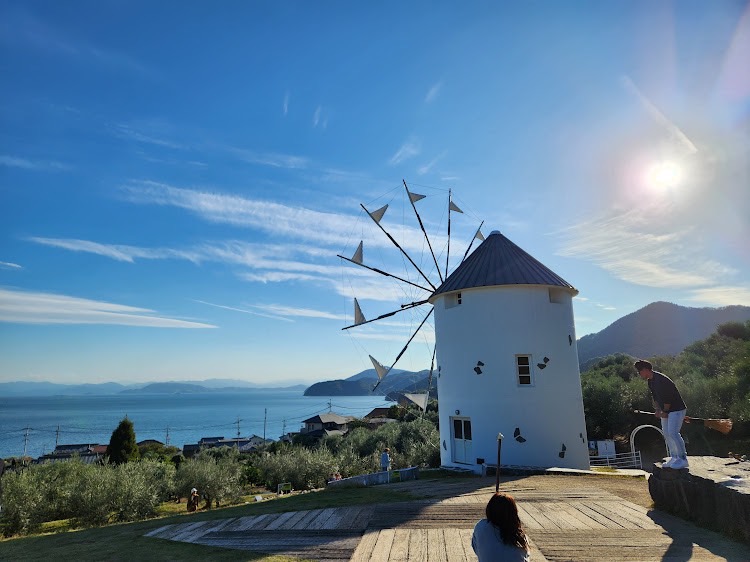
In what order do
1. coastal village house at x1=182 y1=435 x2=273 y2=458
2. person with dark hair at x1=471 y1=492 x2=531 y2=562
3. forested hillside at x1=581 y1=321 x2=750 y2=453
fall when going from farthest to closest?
coastal village house at x1=182 y1=435 x2=273 y2=458, forested hillside at x1=581 y1=321 x2=750 y2=453, person with dark hair at x1=471 y1=492 x2=531 y2=562

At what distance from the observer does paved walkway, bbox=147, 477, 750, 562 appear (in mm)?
5953

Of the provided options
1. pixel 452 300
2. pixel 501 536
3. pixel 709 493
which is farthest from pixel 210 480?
pixel 501 536

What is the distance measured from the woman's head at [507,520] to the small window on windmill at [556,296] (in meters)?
14.8

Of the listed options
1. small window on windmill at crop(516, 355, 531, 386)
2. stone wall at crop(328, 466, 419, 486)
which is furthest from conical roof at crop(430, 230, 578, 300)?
stone wall at crop(328, 466, 419, 486)

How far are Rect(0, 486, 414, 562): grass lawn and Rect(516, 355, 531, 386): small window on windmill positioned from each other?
21.6 feet

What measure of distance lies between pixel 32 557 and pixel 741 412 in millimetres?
29808

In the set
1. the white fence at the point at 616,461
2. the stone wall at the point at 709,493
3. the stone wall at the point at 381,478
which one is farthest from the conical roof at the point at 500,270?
the stone wall at the point at 709,493

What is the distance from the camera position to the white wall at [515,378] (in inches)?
617

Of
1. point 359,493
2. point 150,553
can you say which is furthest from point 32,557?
point 359,493

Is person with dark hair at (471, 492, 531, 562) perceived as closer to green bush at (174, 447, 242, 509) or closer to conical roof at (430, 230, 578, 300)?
conical roof at (430, 230, 578, 300)

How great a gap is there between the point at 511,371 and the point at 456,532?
9601 mm

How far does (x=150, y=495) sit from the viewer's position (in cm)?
1439

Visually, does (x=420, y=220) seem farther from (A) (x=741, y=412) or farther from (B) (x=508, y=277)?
(A) (x=741, y=412)

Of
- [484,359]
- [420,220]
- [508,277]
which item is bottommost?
[484,359]
